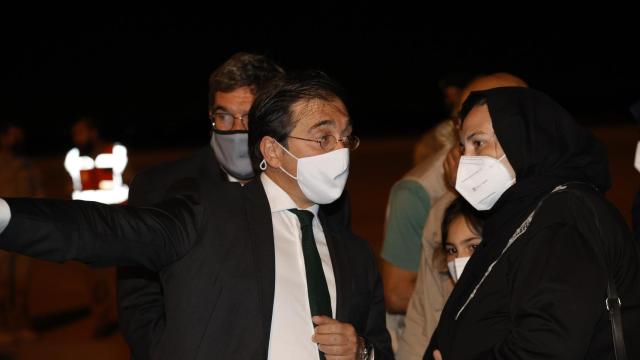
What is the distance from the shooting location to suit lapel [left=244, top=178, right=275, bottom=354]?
107 inches

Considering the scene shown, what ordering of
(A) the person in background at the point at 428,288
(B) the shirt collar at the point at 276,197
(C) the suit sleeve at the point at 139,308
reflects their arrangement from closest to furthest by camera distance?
(B) the shirt collar at the point at 276,197 < (C) the suit sleeve at the point at 139,308 < (A) the person in background at the point at 428,288

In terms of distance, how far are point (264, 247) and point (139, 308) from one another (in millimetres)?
732

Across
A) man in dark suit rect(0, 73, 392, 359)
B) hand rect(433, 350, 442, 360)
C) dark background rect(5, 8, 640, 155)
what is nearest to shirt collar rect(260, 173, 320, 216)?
man in dark suit rect(0, 73, 392, 359)

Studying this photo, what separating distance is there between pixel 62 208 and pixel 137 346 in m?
1.03

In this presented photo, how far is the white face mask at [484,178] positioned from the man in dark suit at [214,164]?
2.80 feet

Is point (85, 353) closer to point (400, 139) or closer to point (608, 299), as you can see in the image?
point (608, 299)

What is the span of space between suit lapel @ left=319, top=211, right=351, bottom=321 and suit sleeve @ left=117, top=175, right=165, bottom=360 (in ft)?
2.14

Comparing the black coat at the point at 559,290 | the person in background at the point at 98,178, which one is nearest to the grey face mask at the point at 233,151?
the black coat at the point at 559,290

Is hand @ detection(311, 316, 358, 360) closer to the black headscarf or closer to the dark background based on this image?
the black headscarf

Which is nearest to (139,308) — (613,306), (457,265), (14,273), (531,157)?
(457,265)

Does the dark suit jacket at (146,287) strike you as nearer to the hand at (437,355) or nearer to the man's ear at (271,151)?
the man's ear at (271,151)

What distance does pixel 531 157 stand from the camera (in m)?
2.76

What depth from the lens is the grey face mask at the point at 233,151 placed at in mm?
3717

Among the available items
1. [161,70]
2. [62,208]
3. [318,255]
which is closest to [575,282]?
[318,255]
